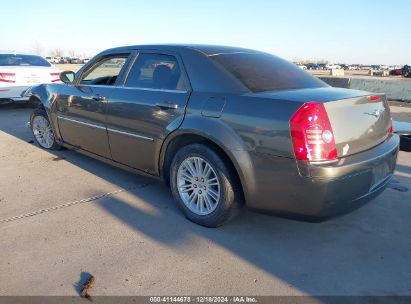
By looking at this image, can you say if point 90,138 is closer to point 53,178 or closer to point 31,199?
point 53,178

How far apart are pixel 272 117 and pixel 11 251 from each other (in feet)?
7.59

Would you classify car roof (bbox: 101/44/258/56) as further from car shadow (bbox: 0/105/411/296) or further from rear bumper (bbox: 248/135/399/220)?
car shadow (bbox: 0/105/411/296)

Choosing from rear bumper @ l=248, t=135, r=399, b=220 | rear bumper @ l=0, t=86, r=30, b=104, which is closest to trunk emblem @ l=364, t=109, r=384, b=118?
rear bumper @ l=248, t=135, r=399, b=220

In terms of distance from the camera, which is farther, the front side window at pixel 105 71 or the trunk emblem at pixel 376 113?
the front side window at pixel 105 71

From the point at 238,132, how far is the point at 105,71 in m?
2.65

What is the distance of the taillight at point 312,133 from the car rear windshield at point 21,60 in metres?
9.02

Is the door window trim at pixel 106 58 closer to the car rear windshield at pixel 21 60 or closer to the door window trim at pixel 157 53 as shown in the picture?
the door window trim at pixel 157 53

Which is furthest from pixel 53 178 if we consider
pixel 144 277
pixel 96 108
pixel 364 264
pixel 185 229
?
pixel 364 264

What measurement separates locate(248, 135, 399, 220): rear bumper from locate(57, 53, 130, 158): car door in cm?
218

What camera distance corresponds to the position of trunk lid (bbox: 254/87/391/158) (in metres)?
2.70

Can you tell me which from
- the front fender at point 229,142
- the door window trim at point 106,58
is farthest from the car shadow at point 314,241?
Answer: the door window trim at point 106,58

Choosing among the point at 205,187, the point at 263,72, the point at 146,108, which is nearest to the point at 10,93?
the point at 146,108

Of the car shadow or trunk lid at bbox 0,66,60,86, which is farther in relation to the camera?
trunk lid at bbox 0,66,60,86

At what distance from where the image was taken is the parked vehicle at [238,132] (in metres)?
2.64
